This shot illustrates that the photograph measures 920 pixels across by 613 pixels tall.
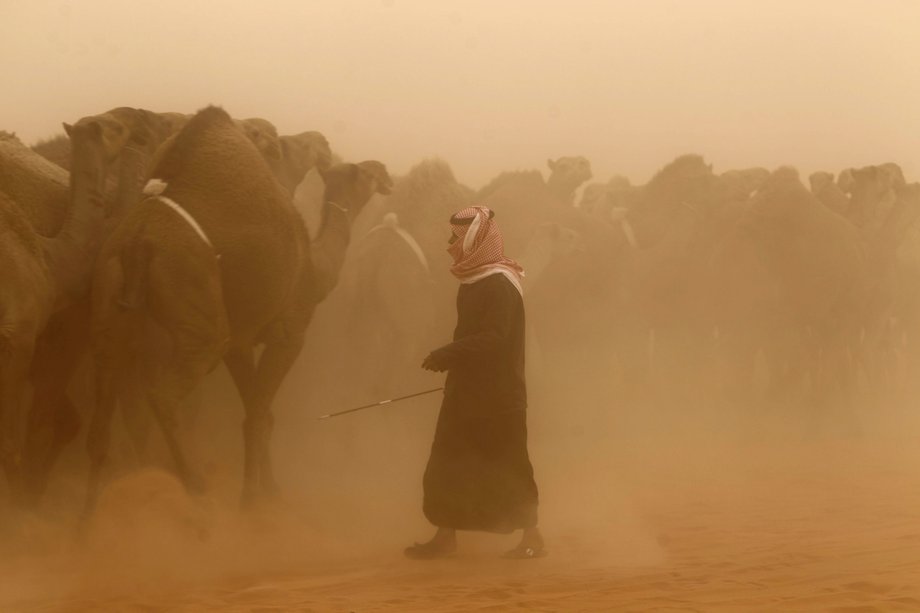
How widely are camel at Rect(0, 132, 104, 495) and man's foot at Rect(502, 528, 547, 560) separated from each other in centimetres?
278

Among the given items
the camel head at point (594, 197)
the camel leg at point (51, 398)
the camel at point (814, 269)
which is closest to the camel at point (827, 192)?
the camel at point (814, 269)

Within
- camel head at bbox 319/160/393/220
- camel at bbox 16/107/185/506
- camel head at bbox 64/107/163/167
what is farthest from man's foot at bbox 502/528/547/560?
camel head at bbox 64/107/163/167

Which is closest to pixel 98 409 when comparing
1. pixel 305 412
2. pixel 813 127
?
pixel 305 412

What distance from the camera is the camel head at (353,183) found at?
872 cm

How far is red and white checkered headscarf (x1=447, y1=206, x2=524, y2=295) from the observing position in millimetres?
6535

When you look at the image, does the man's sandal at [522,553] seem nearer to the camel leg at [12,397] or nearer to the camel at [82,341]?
the camel at [82,341]

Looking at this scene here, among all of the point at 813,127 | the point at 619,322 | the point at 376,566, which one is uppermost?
the point at 813,127

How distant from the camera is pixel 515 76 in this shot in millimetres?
12836

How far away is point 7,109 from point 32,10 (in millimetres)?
1024

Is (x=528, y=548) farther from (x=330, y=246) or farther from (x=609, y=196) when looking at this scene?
(x=609, y=196)

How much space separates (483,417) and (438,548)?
0.79 metres

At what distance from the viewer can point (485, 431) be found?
6496 millimetres

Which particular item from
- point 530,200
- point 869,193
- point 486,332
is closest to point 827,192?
point 869,193

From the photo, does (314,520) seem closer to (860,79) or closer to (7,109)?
(7,109)
